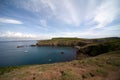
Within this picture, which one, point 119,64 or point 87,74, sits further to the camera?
point 119,64

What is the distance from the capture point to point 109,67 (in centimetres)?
1384

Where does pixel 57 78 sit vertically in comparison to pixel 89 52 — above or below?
above

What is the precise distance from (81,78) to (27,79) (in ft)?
22.4

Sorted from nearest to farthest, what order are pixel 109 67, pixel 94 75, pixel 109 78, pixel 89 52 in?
pixel 109 78 < pixel 94 75 < pixel 109 67 < pixel 89 52

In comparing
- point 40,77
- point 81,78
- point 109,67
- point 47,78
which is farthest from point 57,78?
point 109,67

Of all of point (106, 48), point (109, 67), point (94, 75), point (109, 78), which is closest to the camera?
point (109, 78)

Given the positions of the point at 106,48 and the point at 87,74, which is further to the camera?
the point at 106,48

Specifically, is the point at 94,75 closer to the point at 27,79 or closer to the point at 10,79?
the point at 27,79

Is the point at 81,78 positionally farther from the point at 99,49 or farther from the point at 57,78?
the point at 99,49

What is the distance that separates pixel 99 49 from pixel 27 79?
4826 centimetres

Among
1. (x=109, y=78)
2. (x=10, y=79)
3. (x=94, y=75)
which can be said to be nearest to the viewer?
(x=10, y=79)

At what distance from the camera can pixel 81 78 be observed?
1047 cm

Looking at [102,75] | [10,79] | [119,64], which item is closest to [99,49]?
[119,64]

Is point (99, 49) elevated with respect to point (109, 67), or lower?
lower
